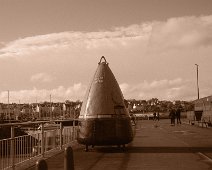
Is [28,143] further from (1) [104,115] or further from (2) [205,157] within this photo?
(2) [205,157]

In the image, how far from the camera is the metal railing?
36.9 ft

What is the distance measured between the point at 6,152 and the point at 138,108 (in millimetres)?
175018

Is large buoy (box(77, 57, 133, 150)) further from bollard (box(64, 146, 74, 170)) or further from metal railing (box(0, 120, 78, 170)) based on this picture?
bollard (box(64, 146, 74, 170))

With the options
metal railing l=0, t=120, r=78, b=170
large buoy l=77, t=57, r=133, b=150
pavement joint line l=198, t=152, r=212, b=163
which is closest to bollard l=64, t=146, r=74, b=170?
metal railing l=0, t=120, r=78, b=170

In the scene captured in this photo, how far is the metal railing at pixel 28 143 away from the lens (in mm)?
11258

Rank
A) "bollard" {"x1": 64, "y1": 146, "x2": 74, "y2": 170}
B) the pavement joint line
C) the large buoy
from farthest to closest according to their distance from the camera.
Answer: the large buoy → the pavement joint line → "bollard" {"x1": 64, "y1": 146, "x2": 74, "y2": 170}

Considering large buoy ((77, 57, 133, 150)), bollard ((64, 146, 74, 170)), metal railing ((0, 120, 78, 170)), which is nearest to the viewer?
bollard ((64, 146, 74, 170))

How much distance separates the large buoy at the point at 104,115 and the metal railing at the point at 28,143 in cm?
124

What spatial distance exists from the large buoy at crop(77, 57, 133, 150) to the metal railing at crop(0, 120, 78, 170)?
1237mm

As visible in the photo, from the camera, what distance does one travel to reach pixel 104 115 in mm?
16609

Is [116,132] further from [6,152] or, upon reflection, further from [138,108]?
[138,108]

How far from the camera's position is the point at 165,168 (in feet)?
38.0

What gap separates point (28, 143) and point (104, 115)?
12.2 ft

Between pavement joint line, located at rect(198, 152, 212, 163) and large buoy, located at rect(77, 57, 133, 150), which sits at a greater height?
large buoy, located at rect(77, 57, 133, 150)
